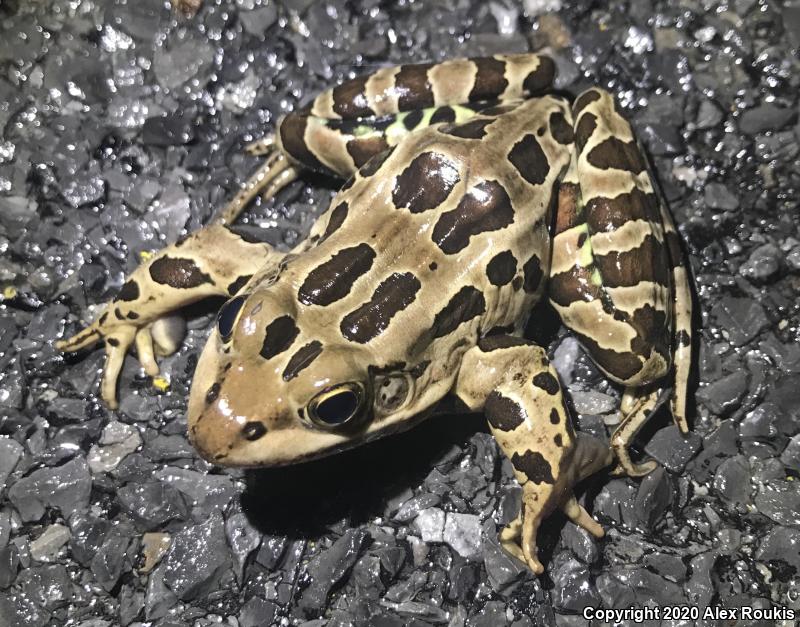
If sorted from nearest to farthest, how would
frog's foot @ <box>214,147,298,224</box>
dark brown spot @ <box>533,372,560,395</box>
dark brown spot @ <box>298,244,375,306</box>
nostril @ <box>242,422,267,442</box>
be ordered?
nostril @ <box>242,422,267,442</box>
dark brown spot @ <box>298,244,375,306</box>
dark brown spot @ <box>533,372,560,395</box>
frog's foot @ <box>214,147,298,224</box>

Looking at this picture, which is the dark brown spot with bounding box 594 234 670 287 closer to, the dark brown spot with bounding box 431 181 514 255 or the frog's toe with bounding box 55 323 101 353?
the dark brown spot with bounding box 431 181 514 255

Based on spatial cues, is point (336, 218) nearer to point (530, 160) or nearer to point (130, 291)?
point (530, 160)

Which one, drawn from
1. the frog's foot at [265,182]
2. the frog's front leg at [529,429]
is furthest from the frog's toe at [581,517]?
the frog's foot at [265,182]

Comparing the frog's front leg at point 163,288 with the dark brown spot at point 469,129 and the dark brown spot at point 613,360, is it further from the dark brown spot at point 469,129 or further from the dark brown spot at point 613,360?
the dark brown spot at point 613,360

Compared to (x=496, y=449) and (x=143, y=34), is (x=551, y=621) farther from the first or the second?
(x=143, y=34)

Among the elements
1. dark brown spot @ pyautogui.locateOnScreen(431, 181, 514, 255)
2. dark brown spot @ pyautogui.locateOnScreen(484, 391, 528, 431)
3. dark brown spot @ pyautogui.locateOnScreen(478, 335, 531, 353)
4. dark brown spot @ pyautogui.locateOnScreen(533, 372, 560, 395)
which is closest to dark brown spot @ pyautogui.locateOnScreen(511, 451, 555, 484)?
dark brown spot @ pyautogui.locateOnScreen(484, 391, 528, 431)

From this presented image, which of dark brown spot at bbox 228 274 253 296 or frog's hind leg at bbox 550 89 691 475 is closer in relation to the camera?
frog's hind leg at bbox 550 89 691 475
